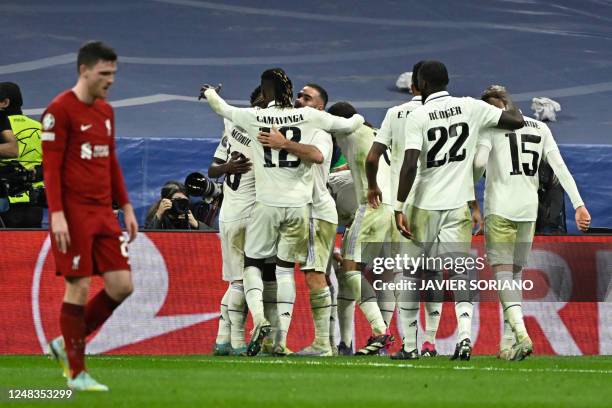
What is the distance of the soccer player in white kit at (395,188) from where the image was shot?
1073 centimetres

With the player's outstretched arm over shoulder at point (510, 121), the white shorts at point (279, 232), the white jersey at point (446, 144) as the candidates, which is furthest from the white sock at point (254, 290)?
the player's outstretched arm over shoulder at point (510, 121)

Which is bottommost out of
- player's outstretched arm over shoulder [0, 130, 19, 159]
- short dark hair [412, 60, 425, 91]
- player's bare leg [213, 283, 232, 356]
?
player's bare leg [213, 283, 232, 356]

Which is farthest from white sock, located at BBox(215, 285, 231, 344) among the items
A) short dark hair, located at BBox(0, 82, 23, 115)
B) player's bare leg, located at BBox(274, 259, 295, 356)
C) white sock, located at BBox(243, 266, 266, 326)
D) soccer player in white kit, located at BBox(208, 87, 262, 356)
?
short dark hair, located at BBox(0, 82, 23, 115)

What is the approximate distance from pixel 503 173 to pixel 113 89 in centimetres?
846

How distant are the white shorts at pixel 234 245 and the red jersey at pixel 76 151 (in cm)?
396

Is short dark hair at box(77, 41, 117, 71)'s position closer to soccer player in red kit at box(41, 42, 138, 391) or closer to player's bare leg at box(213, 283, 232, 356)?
soccer player in red kit at box(41, 42, 138, 391)

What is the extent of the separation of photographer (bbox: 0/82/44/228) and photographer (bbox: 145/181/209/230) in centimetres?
112

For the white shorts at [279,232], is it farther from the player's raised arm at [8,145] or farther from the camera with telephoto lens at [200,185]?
the player's raised arm at [8,145]

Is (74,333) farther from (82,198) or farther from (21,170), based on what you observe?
(21,170)

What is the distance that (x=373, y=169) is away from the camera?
434 inches

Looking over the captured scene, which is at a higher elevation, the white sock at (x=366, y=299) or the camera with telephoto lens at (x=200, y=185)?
the camera with telephoto lens at (x=200, y=185)

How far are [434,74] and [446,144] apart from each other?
1.75ft

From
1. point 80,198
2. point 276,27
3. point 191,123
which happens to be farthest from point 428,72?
point 276,27

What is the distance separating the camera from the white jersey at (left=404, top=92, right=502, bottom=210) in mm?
10562
